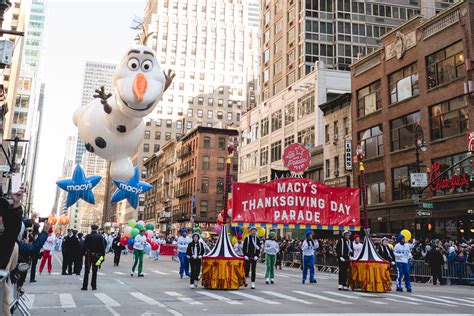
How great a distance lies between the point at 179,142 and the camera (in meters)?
87.6

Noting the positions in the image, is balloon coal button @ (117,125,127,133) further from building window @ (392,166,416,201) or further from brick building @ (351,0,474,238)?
building window @ (392,166,416,201)

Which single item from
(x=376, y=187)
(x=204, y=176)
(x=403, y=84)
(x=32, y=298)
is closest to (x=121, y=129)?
(x=32, y=298)

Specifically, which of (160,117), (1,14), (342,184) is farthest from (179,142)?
(1,14)

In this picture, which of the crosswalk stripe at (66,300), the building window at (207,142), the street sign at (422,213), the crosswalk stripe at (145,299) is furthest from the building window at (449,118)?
the building window at (207,142)

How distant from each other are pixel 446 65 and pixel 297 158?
12.0m

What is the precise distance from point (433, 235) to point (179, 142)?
206 feet

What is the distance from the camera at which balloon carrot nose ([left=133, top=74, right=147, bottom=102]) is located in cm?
1252

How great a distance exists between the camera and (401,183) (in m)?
33.3

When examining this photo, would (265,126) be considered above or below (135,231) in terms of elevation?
above

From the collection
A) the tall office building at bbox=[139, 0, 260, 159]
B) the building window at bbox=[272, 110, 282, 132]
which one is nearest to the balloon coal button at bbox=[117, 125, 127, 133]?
the building window at bbox=[272, 110, 282, 132]

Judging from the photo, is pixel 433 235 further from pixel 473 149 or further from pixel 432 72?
pixel 432 72

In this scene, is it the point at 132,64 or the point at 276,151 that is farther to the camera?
the point at 276,151

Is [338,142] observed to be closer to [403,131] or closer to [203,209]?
[403,131]

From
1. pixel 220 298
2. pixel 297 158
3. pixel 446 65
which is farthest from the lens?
pixel 446 65
